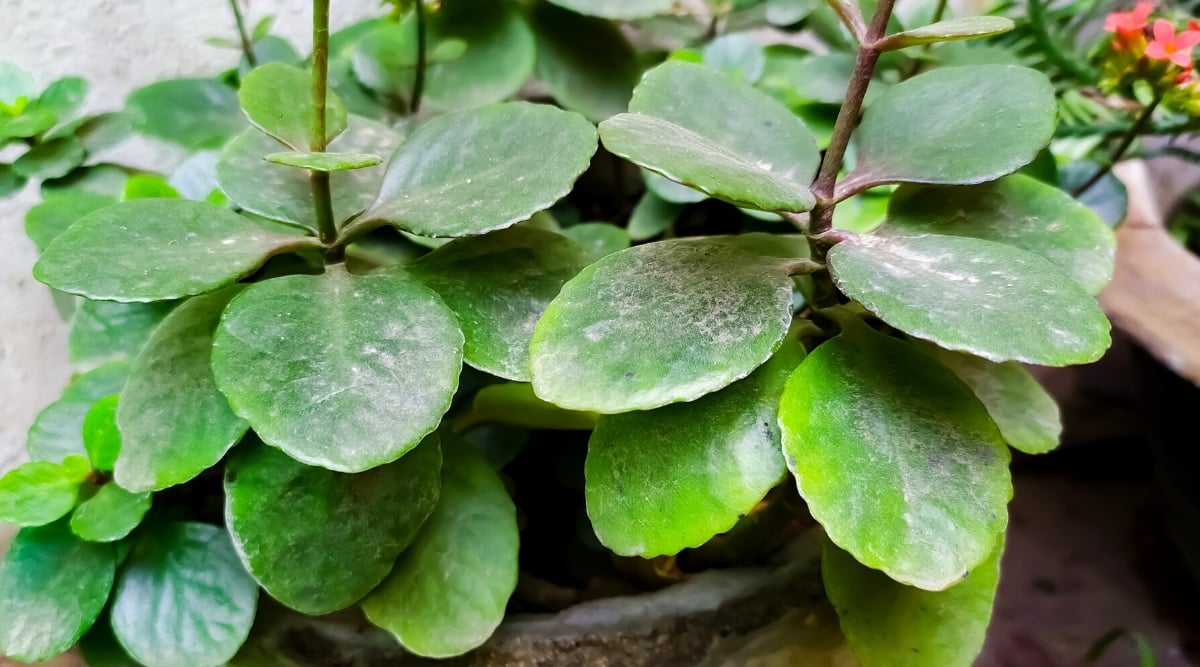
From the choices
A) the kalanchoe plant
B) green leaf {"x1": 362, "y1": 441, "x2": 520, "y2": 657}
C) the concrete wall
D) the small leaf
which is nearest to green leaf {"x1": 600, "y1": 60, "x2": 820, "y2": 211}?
the kalanchoe plant

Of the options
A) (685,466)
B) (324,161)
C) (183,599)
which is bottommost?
(183,599)

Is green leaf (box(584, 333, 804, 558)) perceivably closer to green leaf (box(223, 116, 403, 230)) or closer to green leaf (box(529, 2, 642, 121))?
green leaf (box(223, 116, 403, 230))

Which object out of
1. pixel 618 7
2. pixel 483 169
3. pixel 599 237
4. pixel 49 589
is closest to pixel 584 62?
pixel 618 7

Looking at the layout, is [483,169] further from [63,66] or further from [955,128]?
[63,66]

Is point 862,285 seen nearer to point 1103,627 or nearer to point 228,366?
point 228,366

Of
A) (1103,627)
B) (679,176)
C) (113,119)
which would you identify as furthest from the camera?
(1103,627)

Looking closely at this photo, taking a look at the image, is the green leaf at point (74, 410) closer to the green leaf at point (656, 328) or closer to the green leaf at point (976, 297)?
the green leaf at point (656, 328)

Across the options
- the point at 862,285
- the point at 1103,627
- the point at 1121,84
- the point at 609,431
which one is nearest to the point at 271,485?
the point at 609,431
